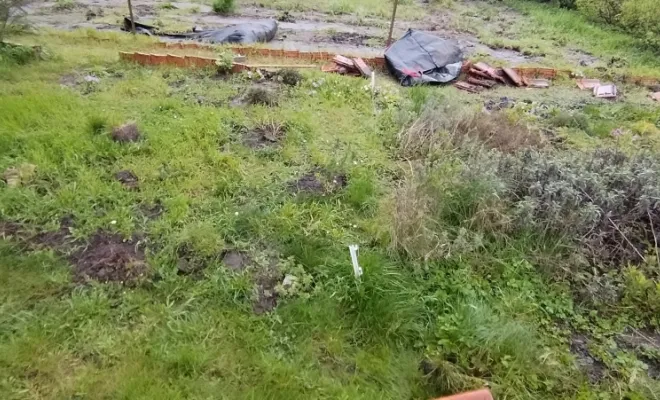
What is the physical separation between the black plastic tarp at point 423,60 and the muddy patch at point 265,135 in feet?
7.71

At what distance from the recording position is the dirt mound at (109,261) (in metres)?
2.67

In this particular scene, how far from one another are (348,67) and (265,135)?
2.32 metres

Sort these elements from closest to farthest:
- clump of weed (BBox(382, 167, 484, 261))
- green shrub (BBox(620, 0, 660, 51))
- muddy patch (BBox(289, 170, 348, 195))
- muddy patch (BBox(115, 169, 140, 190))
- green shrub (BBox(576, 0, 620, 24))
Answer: clump of weed (BBox(382, 167, 484, 261)), muddy patch (BBox(115, 169, 140, 190)), muddy patch (BBox(289, 170, 348, 195)), green shrub (BBox(620, 0, 660, 51)), green shrub (BBox(576, 0, 620, 24))

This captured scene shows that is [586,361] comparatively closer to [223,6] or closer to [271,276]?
[271,276]

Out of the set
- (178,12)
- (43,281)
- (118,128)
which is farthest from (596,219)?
(178,12)

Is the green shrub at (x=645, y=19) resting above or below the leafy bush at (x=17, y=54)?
above

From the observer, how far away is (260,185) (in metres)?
3.57

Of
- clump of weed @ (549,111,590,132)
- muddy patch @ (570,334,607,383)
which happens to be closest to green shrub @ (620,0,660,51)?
clump of weed @ (549,111,590,132)

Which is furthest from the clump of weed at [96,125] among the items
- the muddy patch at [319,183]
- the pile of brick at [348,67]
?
the pile of brick at [348,67]

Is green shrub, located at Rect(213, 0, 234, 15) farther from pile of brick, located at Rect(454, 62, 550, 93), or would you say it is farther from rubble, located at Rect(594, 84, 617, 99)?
rubble, located at Rect(594, 84, 617, 99)

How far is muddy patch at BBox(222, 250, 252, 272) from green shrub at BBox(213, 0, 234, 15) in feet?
24.8

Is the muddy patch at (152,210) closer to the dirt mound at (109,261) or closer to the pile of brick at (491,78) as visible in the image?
the dirt mound at (109,261)

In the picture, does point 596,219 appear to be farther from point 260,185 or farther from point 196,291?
point 196,291

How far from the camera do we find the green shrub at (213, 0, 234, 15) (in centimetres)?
914
